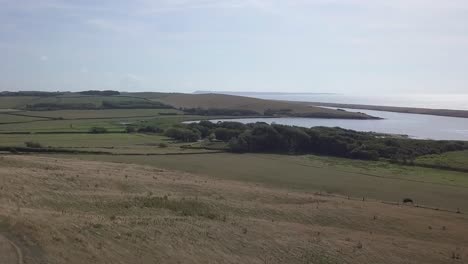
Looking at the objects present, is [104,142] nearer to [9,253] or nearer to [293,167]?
[293,167]

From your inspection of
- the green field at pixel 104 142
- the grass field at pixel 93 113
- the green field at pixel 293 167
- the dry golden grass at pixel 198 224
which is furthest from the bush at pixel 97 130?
the dry golden grass at pixel 198 224

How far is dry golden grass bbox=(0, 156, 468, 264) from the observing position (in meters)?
19.2

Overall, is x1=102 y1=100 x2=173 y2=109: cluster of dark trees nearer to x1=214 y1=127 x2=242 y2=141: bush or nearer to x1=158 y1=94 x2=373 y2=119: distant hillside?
x1=158 y1=94 x2=373 y2=119: distant hillside

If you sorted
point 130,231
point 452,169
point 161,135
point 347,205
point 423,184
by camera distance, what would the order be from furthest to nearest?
point 161,135
point 452,169
point 423,184
point 347,205
point 130,231

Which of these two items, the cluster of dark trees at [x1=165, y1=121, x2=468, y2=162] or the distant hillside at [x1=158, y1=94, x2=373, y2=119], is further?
the distant hillside at [x1=158, y1=94, x2=373, y2=119]

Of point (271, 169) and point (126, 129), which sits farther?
point (126, 129)

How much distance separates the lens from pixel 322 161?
59.7 metres

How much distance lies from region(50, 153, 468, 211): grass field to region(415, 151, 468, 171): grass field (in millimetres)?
3508

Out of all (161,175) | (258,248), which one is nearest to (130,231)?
(258,248)

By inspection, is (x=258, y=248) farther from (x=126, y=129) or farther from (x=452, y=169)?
(x=126, y=129)

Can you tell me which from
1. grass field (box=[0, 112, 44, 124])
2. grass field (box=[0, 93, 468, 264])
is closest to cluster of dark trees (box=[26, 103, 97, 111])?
grass field (box=[0, 112, 44, 124])

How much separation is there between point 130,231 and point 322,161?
41.7 metres

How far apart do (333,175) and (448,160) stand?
2035 cm

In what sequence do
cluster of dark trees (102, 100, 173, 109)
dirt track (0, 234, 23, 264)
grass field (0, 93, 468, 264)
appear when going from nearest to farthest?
dirt track (0, 234, 23, 264), grass field (0, 93, 468, 264), cluster of dark trees (102, 100, 173, 109)
